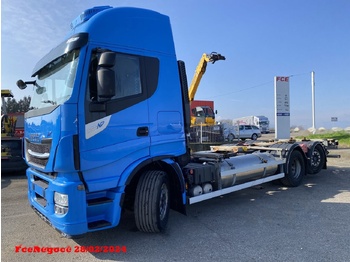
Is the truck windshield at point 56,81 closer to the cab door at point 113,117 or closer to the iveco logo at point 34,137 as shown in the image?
the cab door at point 113,117

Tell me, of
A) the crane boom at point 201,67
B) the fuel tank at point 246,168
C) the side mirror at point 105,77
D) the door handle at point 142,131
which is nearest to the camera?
the side mirror at point 105,77

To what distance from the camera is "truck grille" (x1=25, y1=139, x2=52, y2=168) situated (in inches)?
150

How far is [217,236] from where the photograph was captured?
4.54 meters

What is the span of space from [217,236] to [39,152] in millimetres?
2884

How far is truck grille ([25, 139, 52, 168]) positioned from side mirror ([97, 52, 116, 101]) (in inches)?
37.0

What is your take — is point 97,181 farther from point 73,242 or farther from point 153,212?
point 73,242

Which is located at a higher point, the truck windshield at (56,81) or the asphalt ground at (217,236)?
the truck windshield at (56,81)

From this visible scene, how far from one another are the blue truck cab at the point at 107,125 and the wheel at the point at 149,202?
1cm

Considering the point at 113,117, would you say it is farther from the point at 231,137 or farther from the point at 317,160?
the point at 231,137

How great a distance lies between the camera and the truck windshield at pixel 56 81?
3775 mm

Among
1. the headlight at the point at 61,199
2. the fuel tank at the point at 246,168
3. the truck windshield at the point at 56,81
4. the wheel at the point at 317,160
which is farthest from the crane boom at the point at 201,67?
the headlight at the point at 61,199

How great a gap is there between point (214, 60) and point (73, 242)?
11.9 m

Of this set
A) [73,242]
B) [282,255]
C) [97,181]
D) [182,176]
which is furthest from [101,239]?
[282,255]

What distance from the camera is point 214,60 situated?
47.8 feet
